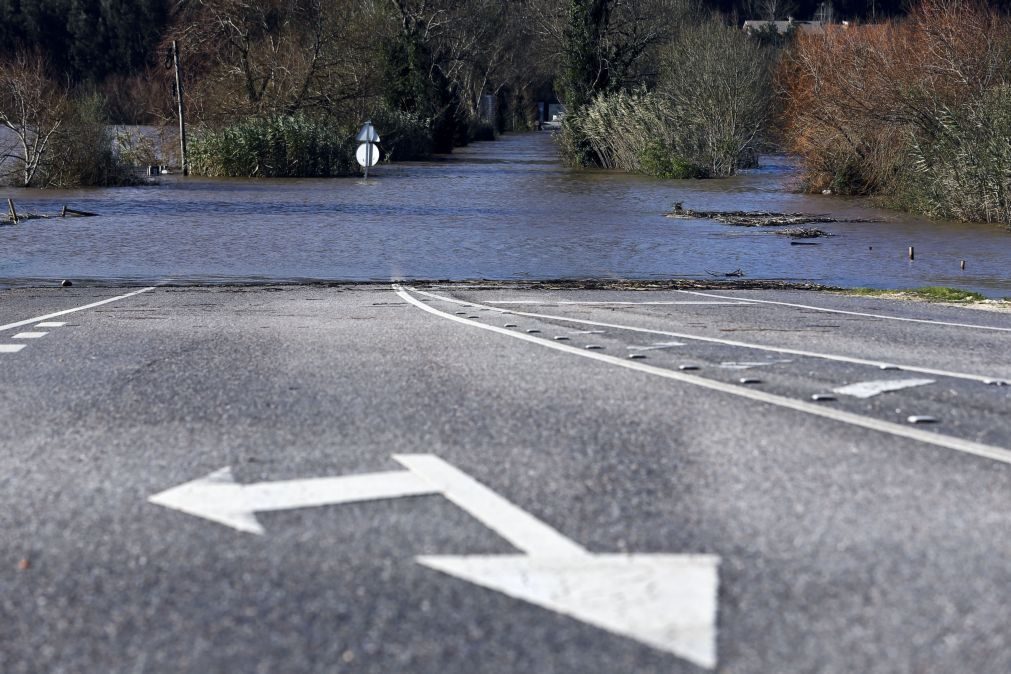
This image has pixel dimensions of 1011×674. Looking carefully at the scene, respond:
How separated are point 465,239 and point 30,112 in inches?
680

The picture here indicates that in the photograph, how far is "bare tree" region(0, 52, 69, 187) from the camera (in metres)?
35.0

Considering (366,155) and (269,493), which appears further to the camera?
(366,155)

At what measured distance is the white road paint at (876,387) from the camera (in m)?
6.66

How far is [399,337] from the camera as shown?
926 cm

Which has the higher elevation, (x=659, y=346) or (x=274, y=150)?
(x=274, y=150)

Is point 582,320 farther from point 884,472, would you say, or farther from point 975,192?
point 975,192

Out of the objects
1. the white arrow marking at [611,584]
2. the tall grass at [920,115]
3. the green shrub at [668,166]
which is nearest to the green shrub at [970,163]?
the tall grass at [920,115]

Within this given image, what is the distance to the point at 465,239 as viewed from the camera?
23.3 meters

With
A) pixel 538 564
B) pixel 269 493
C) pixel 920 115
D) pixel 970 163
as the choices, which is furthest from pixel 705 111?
pixel 538 564

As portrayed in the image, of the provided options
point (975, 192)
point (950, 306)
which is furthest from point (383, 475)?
point (975, 192)

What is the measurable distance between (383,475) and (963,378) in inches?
147

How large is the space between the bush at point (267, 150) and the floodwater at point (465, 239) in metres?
5.58

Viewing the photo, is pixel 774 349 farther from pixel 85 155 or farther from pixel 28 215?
pixel 85 155

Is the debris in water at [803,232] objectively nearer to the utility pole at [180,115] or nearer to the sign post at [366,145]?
the sign post at [366,145]
